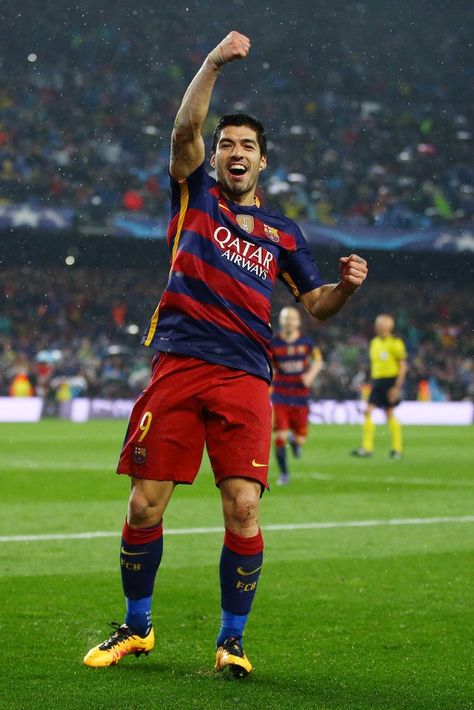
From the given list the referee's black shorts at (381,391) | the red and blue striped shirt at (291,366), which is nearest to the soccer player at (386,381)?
the referee's black shorts at (381,391)

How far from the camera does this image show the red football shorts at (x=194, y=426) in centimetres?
425

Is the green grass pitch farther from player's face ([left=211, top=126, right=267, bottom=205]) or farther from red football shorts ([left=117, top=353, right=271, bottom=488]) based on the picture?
player's face ([left=211, top=126, right=267, bottom=205])

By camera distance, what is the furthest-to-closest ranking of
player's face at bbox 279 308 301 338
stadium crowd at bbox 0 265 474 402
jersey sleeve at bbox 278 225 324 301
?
stadium crowd at bbox 0 265 474 402 → player's face at bbox 279 308 301 338 → jersey sleeve at bbox 278 225 324 301

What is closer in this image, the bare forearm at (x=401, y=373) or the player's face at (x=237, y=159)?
the player's face at (x=237, y=159)

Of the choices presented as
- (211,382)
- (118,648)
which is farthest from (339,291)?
(118,648)

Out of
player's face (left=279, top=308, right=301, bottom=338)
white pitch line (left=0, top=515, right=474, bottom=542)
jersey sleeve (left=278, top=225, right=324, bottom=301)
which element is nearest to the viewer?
jersey sleeve (left=278, top=225, right=324, bottom=301)

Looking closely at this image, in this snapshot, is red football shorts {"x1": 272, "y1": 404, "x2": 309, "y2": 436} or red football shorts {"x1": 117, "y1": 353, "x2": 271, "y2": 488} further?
red football shorts {"x1": 272, "y1": 404, "x2": 309, "y2": 436}

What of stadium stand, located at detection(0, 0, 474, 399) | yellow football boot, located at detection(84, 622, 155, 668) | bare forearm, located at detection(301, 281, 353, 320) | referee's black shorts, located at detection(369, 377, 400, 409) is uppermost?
stadium stand, located at detection(0, 0, 474, 399)

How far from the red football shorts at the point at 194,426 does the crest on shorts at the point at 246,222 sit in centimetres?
54

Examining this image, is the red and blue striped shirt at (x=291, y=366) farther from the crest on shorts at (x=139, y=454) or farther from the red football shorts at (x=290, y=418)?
the crest on shorts at (x=139, y=454)

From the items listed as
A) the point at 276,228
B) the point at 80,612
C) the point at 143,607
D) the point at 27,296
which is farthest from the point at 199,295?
the point at 27,296

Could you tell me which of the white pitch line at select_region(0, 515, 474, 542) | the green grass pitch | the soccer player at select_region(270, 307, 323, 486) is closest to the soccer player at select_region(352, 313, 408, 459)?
the soccer player at select_region(270, 307, 323, 486)

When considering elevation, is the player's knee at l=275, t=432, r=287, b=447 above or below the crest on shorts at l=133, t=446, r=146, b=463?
below

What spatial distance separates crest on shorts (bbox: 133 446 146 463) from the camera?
425 centimetres
